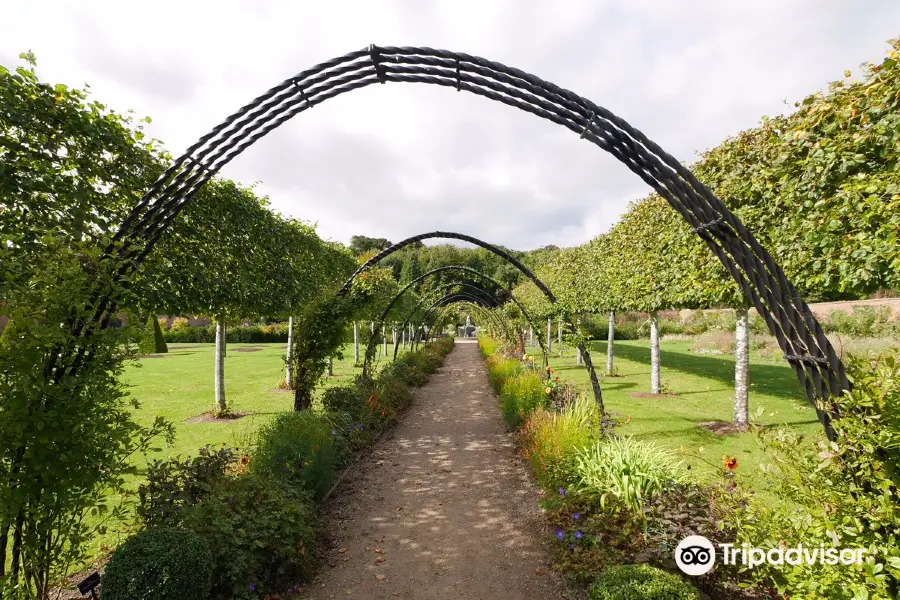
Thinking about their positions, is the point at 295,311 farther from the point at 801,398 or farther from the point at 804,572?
the point at 801,398

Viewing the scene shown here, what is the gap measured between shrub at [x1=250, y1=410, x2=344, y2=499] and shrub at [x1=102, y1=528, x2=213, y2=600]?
1410mm

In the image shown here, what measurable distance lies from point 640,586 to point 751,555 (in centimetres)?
80

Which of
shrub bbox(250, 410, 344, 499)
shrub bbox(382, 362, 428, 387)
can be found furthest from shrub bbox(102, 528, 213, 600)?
shrub bbox(382, 362, 428, 387)

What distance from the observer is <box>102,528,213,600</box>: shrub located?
2.61 metres

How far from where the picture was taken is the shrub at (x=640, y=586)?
102 inches

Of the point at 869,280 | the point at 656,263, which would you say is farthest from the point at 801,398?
the point at 869,280

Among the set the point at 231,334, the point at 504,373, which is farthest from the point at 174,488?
the point at 231,334

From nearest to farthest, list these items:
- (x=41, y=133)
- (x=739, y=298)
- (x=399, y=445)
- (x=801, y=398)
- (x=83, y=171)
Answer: (x=41, y=133), (x=83, y=171), (x=739, y=298), (x=399, y=445), (x=801, y=398)

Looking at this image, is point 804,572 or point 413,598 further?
point 413,598

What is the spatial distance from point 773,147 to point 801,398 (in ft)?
27.7

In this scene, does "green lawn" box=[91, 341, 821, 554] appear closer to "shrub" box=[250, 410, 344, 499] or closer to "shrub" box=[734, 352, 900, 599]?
"shrub" box=[250, 410, 344, 499]

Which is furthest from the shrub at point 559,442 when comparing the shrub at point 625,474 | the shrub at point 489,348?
the shrub at point 489,348

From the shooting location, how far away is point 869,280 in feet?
15.1

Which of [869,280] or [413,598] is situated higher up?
[869,280]
